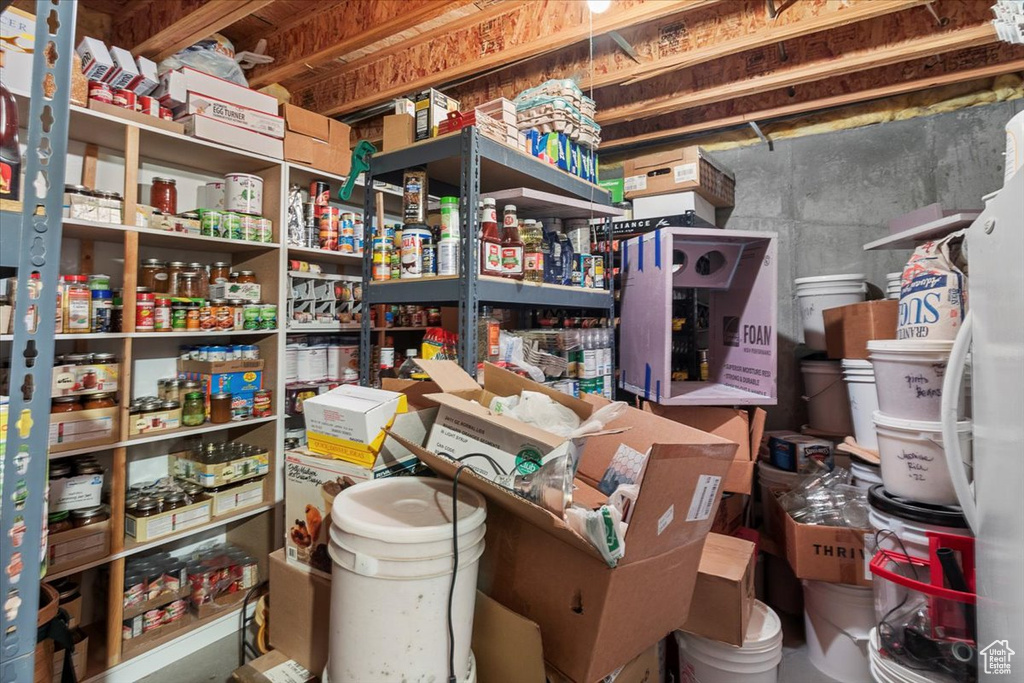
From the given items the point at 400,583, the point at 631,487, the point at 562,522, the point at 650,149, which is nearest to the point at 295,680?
the point at 400,583

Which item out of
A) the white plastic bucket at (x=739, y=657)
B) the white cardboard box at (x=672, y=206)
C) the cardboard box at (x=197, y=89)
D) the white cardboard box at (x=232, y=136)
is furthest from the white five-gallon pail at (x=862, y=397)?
the cardboard box at (x=197, y=89)

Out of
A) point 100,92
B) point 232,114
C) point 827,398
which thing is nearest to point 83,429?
point 100,92

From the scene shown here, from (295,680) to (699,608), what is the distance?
4.03ft

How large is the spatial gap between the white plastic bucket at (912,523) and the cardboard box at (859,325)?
1.13 metres

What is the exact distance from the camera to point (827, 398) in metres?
2.76

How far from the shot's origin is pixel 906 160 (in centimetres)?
287

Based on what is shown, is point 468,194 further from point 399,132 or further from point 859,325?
Answer: point 859,325

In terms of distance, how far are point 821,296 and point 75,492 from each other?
12.3ft

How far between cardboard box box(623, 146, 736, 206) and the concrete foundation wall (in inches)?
8.4

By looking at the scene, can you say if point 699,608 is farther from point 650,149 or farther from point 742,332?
point 650,149

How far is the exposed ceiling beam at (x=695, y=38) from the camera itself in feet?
7.18

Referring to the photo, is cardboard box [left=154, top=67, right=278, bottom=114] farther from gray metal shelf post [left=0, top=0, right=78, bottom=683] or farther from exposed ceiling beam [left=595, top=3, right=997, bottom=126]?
exposed ceiling beam [left=595, top=3, right=997, bottom=126]

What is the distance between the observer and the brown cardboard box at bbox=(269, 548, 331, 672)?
1.31 metres

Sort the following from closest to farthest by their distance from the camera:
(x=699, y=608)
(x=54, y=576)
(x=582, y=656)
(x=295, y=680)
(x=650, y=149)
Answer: (x=582, y=656), (x=295, y=680), (x=699, y=608), (x=54, y=576), (x=650, y=149)
